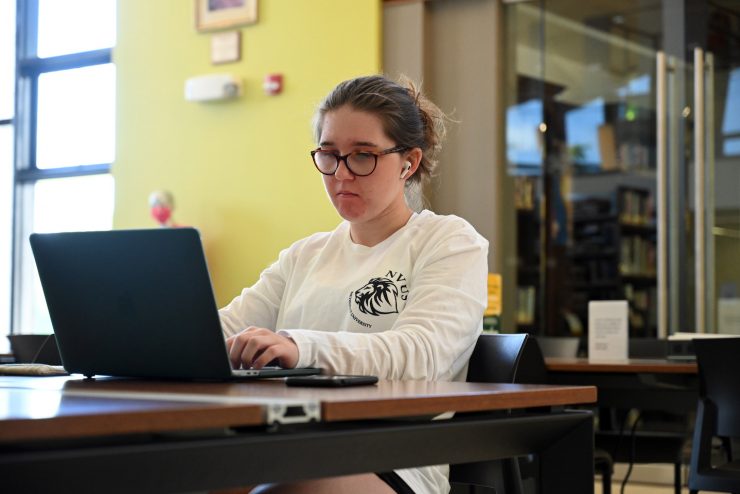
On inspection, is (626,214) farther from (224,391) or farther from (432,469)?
(224,391)

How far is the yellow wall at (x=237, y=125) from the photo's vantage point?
20.2 feet

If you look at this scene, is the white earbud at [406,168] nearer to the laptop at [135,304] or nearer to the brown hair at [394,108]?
the brown hair at [394,108]

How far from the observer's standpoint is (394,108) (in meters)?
2.00

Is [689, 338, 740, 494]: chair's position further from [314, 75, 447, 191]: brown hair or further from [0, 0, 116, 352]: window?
[0, 0, 116, 352]: window

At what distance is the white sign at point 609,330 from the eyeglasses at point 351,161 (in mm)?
2130

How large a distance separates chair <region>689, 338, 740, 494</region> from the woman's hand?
1.60 metres

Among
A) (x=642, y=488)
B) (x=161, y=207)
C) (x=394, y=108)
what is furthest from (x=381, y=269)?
(x=161, y=207)

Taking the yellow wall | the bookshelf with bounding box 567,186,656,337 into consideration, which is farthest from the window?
the bookshelf with bounding box 567,186,656,337

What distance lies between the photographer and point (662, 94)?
5359 millimetres

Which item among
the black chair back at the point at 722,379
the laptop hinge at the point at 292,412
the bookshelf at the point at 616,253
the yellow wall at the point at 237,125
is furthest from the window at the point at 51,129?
the laptop hinge at the point at 292,412

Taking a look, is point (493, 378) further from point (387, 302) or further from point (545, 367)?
point (545, 367)

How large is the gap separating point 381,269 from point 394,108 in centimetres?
30

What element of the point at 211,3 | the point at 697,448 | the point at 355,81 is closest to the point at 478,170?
the point at 211,3

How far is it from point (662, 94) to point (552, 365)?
2.51 metres
